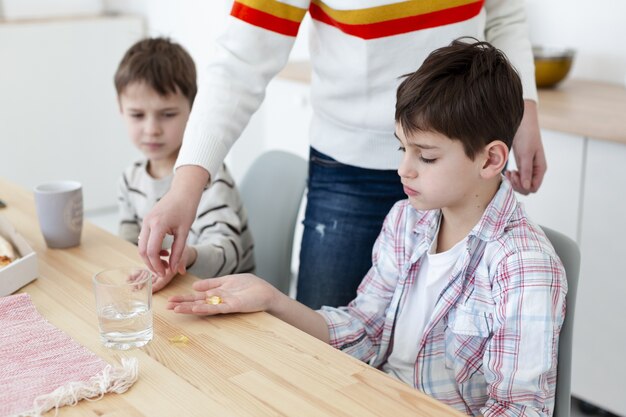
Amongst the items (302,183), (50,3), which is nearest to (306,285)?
(302,183)

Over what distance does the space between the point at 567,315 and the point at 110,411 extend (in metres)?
0.69

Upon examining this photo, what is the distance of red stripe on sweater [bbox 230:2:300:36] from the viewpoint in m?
1.44

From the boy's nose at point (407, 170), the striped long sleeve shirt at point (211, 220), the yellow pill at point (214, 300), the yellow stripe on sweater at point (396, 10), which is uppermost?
the yellow stripe on sweater at point (396, 10)

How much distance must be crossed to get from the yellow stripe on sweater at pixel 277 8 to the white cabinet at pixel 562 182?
3.48 ft

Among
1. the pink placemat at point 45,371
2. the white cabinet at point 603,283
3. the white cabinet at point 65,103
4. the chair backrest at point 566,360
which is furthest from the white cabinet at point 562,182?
the white cabinet at point 65,103

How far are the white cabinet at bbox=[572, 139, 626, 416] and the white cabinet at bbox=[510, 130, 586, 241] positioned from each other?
3 centimetres

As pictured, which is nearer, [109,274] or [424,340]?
[109,274]

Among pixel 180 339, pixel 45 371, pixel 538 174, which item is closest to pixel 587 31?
pixel 538 174

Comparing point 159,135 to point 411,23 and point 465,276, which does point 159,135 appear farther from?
point 465,276

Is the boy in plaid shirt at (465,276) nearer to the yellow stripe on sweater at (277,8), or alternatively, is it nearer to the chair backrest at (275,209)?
the yellow stripe on sweater at (277,8)

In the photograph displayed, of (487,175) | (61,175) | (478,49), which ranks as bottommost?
(61,175)

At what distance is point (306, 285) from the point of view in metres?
1.73

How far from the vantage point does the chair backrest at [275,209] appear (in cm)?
194

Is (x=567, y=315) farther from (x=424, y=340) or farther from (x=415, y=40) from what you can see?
(x=415, y=40)
